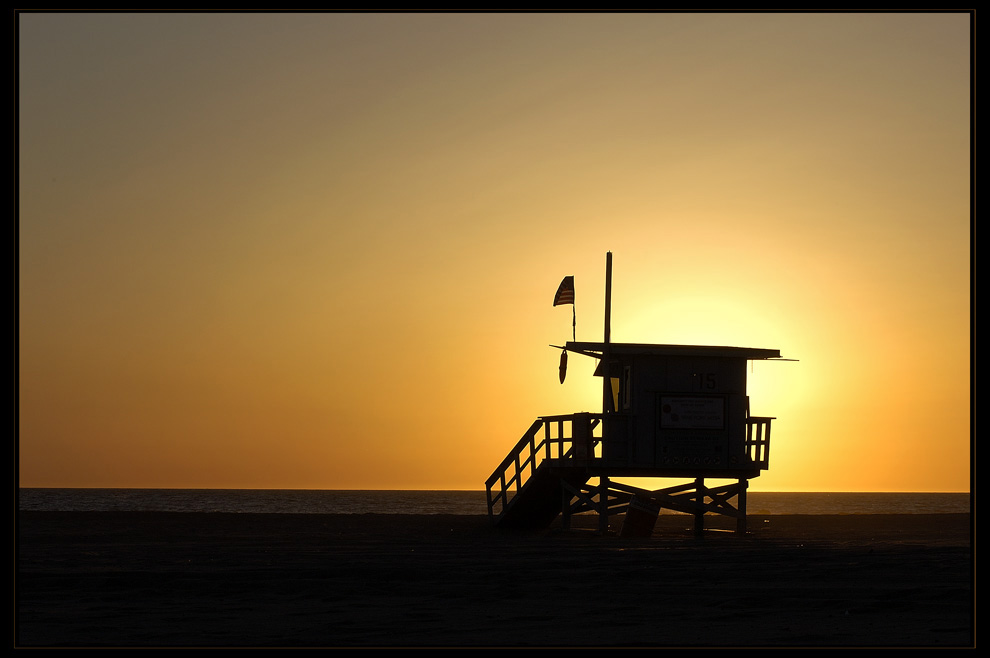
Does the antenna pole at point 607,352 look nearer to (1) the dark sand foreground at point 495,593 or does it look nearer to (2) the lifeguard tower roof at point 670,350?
(2) the lifeguard tower roof at point 670,350

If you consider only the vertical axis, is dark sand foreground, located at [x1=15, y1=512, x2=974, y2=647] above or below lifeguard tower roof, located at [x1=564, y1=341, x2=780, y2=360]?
below

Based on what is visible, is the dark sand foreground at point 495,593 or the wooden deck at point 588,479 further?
the wooden deck at point 588,479

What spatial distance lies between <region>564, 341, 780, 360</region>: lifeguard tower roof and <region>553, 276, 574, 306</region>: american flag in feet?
4.40

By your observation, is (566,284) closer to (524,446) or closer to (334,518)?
(524,446)

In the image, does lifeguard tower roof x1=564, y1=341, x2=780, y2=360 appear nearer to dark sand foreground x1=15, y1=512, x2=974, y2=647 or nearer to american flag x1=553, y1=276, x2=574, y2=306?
american flag x1=553, y1=276, x2=574, y2=306

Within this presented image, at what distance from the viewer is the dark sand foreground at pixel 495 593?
11797 millimetres

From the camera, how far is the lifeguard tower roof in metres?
Answer: 27.1

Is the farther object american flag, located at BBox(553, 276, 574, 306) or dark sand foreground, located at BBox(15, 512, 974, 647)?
american flag, located at BBox(553, 276, 574, 306)

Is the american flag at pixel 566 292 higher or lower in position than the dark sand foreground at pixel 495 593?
higher

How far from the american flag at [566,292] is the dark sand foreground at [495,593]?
6642 mm

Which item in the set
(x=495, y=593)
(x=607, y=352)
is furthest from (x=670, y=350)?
(x=495, y=593)

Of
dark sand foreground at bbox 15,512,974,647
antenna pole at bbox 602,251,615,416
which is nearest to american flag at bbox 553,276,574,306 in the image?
antenna pole at bbox 602,251,615,416

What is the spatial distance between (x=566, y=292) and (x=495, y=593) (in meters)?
14.8

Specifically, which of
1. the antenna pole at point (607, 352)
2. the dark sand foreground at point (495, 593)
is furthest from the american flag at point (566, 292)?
the dark sand foreground at point (495, 593)
